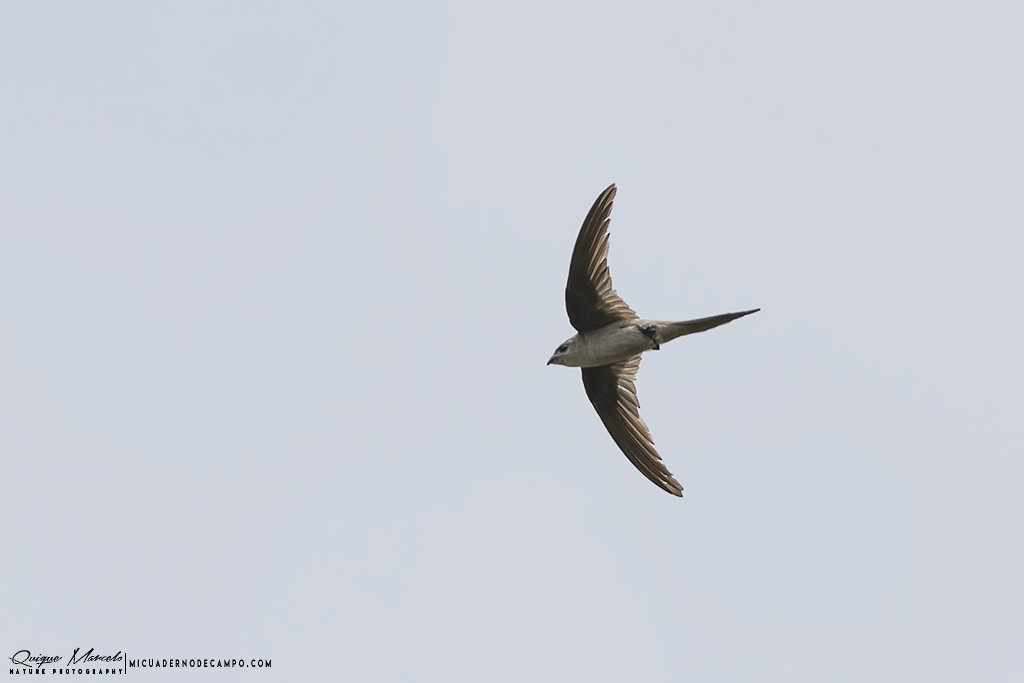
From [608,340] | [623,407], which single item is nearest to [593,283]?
[608,340]

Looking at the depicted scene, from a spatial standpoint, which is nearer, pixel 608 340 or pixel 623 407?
pixel 608 340

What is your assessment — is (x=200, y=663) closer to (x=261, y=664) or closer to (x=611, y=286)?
(x=261, y=664)

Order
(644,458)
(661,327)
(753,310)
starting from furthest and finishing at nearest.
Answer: (644,458)
(661,327)
(753,310)

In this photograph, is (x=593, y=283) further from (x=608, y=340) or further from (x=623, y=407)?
(x=623, y=407)

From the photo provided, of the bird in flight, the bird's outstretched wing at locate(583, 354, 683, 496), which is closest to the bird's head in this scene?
the bird in flight

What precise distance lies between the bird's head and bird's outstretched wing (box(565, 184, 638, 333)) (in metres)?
0.20

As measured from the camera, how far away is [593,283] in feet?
51.6

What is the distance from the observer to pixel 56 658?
16.6 m

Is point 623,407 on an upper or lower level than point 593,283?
lower

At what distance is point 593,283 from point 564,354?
0.89 metres

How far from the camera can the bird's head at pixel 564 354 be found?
633 inches

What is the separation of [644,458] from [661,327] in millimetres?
1826

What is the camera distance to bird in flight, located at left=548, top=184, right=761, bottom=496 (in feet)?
50.5

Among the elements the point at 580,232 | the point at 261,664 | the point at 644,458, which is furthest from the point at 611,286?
the point at 261,664
